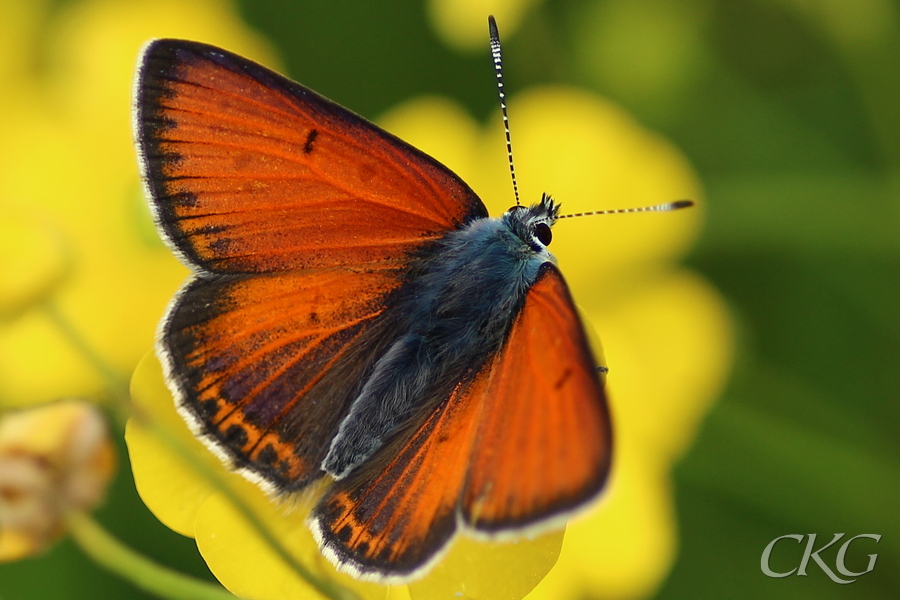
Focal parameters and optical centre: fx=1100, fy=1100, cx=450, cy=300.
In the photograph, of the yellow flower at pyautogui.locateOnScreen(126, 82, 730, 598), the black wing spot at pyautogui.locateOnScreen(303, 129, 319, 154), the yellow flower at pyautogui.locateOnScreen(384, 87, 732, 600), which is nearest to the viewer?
the black wing spot at pyautogui.locateOnScreen(303, 129, 319, 154)

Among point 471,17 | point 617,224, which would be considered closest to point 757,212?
point 617,224

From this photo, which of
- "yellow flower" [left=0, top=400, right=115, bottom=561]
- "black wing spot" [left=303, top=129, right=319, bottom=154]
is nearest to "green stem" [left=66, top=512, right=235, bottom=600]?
"yellow flower" [left=0, top=400, right=115, bottom=561]

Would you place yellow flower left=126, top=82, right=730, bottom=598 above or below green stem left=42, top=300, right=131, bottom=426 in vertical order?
above

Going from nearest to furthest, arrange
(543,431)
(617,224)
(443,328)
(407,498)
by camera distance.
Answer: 1. (543,431)
2. (407,498)
3. (443,328)
4. (617,224)

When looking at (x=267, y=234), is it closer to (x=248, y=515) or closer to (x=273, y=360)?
(x=273, y=360)

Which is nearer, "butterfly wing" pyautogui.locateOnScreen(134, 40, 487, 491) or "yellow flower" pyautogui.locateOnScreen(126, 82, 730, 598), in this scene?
"butterfly wing" pyautogui.locateOnScreen(134, 40, 487, 491)

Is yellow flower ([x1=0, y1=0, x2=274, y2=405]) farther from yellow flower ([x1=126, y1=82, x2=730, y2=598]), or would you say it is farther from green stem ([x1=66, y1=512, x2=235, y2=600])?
green stem ([x1=66, y1=512, x2=235, y2=600])

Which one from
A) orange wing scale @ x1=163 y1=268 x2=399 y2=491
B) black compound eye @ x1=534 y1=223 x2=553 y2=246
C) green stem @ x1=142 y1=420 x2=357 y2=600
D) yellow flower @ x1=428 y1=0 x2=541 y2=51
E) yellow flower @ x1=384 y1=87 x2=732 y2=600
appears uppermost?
yellow flower @ x1=428 y1=0 x2=541 y2=51

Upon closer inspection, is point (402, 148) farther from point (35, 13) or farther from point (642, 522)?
point (35, 13)
